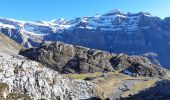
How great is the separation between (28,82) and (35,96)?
21.4 ft

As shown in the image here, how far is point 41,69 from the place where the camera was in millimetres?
192500

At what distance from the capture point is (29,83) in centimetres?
17900

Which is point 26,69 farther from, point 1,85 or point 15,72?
point 1,85

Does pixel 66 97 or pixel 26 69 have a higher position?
pixel 26 69

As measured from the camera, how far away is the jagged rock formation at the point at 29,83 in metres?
169

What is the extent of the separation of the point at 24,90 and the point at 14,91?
210 inches

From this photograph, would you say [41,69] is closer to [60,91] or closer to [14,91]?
[60,91]

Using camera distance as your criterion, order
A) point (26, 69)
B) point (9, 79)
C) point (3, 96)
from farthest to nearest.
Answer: point (26, 69)
point (9, 79)
point (3, 96)

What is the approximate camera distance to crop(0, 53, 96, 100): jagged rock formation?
169000mm

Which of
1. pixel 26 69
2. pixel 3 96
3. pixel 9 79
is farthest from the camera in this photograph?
pixel 26 69

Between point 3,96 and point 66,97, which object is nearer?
point 3,96

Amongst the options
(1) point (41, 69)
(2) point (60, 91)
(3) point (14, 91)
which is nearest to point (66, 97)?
(2) point (60, 91)

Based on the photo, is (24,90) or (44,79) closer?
(24,90)

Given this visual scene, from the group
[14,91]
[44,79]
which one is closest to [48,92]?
[44,79]
